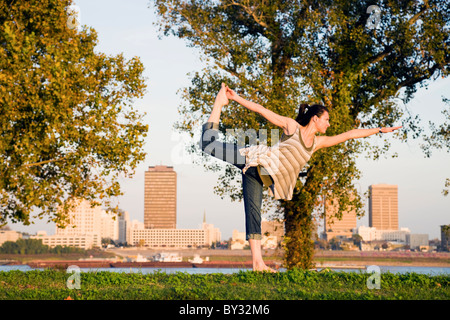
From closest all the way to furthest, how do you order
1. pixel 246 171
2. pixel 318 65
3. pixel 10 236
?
pixel 246 171 < pixel 318 65 < pixel 10 236

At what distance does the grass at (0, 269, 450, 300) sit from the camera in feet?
24.1

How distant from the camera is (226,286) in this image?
8336 millimetres

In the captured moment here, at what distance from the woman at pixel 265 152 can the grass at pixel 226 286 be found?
3.38 ft

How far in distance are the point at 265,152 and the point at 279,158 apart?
0.29 meters

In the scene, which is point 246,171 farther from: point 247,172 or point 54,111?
point 54,111

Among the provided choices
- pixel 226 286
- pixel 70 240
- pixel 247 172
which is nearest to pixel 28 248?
pixel 70 240

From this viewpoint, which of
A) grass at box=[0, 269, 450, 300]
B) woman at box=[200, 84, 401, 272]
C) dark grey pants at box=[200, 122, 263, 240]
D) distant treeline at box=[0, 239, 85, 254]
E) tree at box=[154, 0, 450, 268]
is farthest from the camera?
distant treeline at box=[0, 239, 85, 254]

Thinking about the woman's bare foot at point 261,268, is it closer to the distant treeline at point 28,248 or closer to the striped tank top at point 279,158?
the striped tank top at point 279,158

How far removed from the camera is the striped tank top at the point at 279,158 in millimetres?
9523

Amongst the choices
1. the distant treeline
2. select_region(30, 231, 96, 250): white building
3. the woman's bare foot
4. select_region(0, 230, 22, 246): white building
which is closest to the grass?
the woman's bare foot

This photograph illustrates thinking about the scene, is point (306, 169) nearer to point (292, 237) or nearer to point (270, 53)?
point (292, 237)

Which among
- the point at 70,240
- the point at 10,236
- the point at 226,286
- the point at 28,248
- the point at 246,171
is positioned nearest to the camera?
the point at 226,286

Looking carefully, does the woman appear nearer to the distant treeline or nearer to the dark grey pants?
the dark grey pants

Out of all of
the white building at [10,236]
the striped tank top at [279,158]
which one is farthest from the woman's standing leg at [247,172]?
the white building at [10,236]
